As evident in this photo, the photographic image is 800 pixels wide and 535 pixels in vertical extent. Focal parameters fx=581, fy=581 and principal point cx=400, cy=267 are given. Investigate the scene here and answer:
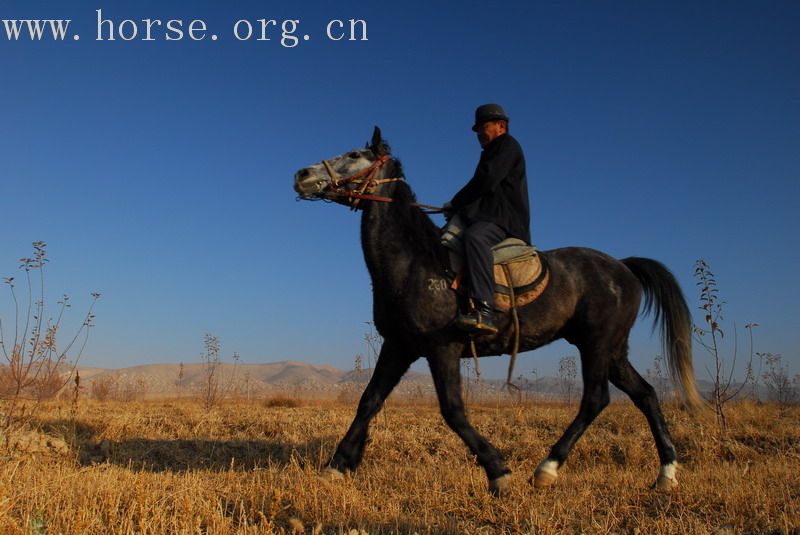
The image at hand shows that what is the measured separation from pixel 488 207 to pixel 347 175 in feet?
4.60

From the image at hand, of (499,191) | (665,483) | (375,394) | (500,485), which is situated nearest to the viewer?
(500,485)

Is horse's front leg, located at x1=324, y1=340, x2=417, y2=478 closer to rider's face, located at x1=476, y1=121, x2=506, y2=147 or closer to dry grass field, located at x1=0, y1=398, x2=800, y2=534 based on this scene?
dry grass field, located at x1=0, y1=398, x2=800, y2=534

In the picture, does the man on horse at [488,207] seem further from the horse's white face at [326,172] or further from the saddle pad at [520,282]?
the horse's white face at [326,172]

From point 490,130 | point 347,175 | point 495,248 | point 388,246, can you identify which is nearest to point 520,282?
point 495,248

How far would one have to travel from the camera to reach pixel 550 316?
18.4 ft

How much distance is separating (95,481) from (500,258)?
393cm

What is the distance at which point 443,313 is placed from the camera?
5266 millimetres

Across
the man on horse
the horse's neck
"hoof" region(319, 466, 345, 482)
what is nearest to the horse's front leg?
"hoof" region(319, 466, 345, 482)

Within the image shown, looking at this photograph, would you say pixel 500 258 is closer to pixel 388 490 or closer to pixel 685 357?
pixel 388 490

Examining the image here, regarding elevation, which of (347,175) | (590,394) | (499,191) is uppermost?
(347,175)

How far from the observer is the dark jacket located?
554 cm

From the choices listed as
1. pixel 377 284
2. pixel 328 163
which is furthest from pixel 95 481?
pixel 328 163

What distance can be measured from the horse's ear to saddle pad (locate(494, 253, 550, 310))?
1.62m

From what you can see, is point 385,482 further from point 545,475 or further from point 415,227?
point 415,227
